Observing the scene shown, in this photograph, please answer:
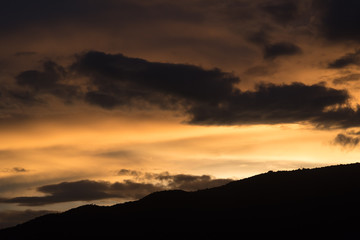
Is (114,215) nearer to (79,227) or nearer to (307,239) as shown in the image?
(79,227)

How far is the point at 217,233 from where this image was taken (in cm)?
7450

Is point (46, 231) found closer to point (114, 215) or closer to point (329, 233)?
point (114, 215)

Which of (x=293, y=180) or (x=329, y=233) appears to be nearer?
(x=329, y=233)

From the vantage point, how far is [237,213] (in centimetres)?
8100

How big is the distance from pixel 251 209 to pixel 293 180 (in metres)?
13.7

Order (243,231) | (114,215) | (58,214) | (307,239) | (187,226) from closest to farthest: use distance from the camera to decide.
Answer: (307,239)
(243,231)
(187,226)
(114,215)
(58,214)

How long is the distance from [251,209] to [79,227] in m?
27.8

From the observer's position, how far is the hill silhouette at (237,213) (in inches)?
2867

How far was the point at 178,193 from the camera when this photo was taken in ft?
307

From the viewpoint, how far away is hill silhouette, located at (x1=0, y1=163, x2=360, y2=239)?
72.8 meters

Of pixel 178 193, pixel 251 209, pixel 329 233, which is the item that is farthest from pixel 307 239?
pixel 178 193

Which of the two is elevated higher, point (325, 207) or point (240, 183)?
point (240, 183)

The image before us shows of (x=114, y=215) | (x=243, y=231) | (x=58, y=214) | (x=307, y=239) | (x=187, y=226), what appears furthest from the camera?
(x=58, y=214)

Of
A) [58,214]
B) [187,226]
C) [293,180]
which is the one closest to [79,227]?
[58,214]
